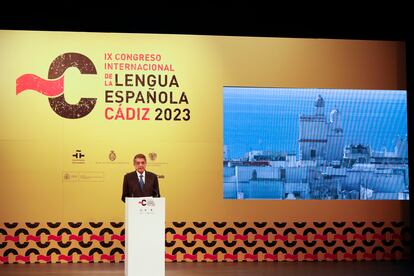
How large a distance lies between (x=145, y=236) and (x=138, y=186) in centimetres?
126

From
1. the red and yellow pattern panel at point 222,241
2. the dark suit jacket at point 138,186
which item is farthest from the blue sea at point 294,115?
the dark suit jacket at point 138,186

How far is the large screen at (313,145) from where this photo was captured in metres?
8.73

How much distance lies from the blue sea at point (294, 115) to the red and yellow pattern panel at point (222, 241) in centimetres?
114

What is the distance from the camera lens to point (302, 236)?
28.6ft

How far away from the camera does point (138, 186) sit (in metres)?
7.77

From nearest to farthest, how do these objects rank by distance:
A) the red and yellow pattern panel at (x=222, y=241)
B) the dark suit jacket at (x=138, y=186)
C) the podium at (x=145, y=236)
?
the podium at (x=145, y=236) → the dark suit jacket at (x=138, y=186) → the red and yellow pattern panel at (x=222, y=241)

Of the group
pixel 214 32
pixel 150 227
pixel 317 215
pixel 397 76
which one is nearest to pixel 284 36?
pixel 214 32

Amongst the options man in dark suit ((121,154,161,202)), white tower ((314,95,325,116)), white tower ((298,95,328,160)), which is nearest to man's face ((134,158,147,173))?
man in dark suit ((121,154,161,202))

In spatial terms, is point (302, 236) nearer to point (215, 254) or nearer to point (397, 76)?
point (215, 254)

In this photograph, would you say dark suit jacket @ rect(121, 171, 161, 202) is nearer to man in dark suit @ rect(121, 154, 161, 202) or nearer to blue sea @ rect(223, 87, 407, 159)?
man in dark suit @ rect(121, 154, 161, 202)

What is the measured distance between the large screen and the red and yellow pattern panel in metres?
0.47

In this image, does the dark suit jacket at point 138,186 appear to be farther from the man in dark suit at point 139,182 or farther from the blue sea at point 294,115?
the blue sea at point 294,115

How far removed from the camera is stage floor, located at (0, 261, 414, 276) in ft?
24.9

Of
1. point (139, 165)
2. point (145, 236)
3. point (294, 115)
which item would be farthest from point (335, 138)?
point (145, 236)
